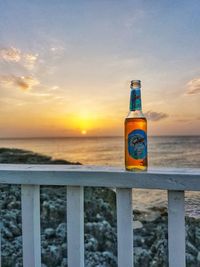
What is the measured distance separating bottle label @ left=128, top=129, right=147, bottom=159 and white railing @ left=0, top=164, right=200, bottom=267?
0.05 m

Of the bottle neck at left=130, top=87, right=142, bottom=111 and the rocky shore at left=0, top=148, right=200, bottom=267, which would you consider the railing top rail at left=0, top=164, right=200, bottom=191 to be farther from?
the rocky shore at left=0, top=148, right=200, bottom=267

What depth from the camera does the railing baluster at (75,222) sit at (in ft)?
2.45

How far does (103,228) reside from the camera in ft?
4.99

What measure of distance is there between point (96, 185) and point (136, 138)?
6.8 inches

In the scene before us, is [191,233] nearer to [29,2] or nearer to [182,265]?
[182,265]

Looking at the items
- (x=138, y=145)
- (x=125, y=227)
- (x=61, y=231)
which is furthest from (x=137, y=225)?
(x=138, y=145)

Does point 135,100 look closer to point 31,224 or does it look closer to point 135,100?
point 135,100

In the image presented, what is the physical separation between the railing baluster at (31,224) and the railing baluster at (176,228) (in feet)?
1.29

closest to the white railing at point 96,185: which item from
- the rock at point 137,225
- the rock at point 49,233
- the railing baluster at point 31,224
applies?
the railing baluster at point 31,224

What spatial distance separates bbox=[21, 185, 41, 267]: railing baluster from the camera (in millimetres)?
772

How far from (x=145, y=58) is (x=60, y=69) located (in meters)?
0.83

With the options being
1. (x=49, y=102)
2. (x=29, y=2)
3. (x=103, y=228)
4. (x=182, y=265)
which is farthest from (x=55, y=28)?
(x=49, y=102)

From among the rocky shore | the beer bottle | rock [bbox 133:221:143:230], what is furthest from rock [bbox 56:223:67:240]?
the beer bottle

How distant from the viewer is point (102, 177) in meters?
0.71
